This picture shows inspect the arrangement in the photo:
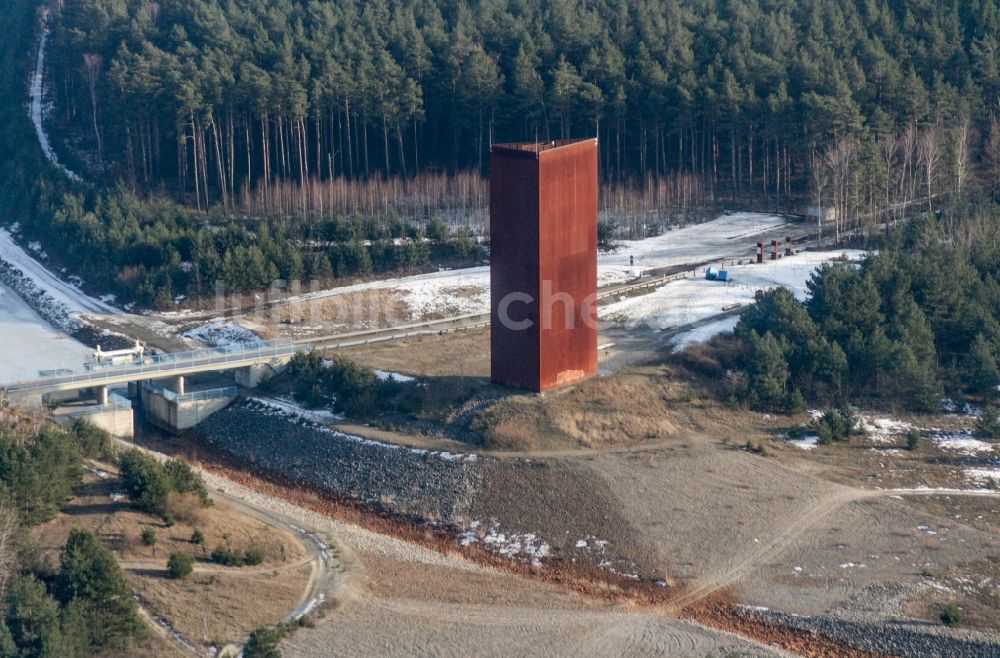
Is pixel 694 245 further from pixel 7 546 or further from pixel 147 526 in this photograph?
pixel 7 546

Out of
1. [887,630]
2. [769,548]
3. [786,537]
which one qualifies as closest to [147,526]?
[769,548]

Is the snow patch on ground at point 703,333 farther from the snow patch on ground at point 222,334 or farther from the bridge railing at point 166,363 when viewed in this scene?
the snow patch on ground at point 222,334

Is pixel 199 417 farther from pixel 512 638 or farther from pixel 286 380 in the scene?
pixel 512 638

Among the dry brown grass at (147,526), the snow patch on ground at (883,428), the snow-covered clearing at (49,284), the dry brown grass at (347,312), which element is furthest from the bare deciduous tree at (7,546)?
the snow-covered clearing at (49,284)

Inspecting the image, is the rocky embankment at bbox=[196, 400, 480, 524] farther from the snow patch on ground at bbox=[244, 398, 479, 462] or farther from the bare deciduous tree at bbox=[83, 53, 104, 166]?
the bare deciduous tree at bbox=[83, 53, 104, 166]

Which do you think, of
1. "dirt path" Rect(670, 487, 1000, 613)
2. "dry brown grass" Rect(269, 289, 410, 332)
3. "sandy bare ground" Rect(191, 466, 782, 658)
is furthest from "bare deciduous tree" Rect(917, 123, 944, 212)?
"sandy bare ground" Rect(191, 466, 782, 658)

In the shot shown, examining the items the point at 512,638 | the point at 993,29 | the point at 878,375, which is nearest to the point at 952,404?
the point at 878,375
